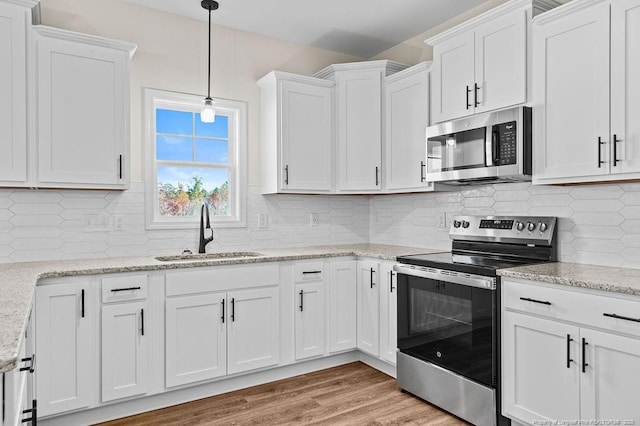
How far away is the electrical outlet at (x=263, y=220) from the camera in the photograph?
381 cm

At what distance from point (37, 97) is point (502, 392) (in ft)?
10.4

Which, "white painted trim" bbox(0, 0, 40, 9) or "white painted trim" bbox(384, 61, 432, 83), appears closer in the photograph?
"white painted trim" bbox(0, 0, 40, 9)

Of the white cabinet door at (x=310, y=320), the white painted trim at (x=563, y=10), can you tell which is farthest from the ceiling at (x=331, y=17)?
the white cabinet door at (x=310, y=320)

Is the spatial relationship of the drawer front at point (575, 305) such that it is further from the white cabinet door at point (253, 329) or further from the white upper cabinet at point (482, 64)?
the white cabinet door at point (253, 329)

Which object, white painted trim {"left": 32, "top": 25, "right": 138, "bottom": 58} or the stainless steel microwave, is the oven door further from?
white painted trim {"left": 32, "top": 25, "right": 138, "bottom": 58}

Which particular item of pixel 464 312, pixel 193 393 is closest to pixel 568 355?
pixel 464 312

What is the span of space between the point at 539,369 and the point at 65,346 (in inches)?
100.0

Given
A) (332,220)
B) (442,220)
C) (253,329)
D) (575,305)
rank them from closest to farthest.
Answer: (575,305), (253,329), (442,220), (332,220)

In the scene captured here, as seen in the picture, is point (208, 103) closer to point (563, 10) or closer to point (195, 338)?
point (195, 338)

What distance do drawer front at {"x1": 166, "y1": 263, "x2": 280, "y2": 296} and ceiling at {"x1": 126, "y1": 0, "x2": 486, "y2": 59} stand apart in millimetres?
1929

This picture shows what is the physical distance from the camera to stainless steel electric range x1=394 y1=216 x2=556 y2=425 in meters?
2.49

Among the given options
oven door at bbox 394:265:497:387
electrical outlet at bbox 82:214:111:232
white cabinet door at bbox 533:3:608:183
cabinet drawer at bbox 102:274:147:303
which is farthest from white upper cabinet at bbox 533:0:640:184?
electrical outlet at bbox 82:214:111:232

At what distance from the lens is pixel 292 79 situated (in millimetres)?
3650

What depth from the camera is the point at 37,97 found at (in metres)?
2.68
